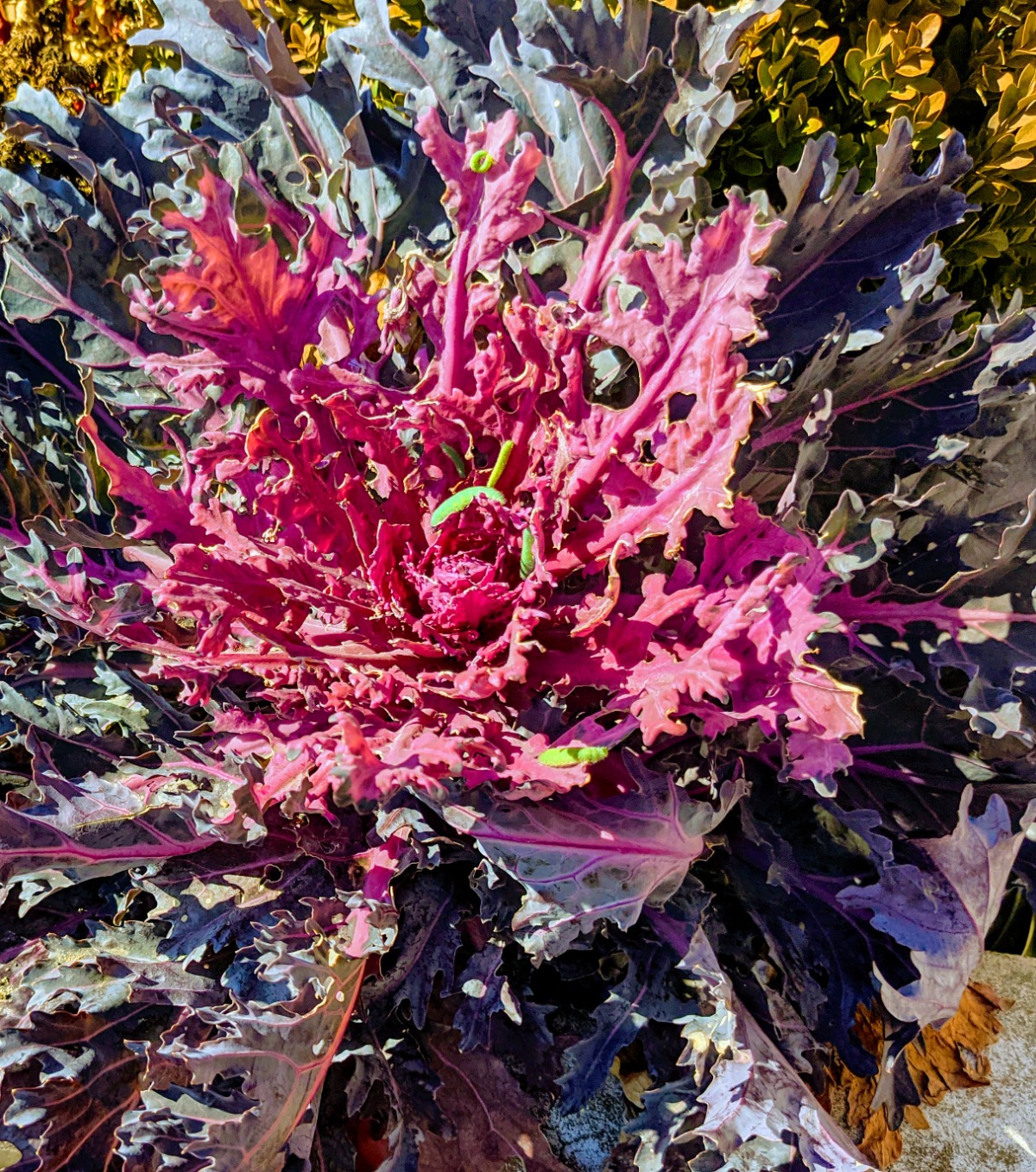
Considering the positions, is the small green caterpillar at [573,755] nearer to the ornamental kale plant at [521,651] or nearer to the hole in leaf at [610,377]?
the ornamental kale plant at [521,651]

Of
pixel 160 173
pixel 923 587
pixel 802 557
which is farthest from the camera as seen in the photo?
pixel 160 173

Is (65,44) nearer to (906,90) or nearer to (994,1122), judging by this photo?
(906,90)

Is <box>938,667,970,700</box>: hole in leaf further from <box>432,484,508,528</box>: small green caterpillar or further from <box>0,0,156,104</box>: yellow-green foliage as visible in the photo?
<box>0,0,156,104</box>: yellow-green foliage

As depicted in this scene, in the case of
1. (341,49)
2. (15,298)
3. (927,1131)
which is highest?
(341,49)

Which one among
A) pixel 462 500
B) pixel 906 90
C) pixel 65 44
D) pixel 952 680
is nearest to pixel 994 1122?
pixel 952 680

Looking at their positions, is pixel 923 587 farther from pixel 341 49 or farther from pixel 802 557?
pixel 341 49

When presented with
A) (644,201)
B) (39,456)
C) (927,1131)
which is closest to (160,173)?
(39,456)
